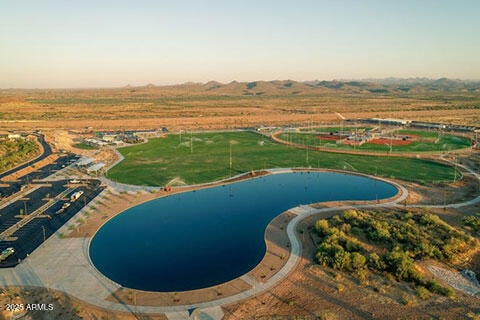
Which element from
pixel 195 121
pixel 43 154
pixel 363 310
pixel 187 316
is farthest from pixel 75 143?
pixel 363 310

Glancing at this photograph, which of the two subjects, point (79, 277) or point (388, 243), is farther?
point (388, 243)

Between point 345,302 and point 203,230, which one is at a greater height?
point 345,302

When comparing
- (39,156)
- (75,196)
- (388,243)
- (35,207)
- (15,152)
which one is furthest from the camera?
(39,156)

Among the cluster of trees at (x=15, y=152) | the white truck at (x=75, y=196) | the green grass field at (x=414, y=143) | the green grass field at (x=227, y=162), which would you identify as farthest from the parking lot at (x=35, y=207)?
the green grass field at (x=414, y=143)

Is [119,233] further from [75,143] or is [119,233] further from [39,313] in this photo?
[75,143]

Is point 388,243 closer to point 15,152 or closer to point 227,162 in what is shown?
point 227,162

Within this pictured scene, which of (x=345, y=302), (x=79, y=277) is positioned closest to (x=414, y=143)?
(x=345, y=302)
